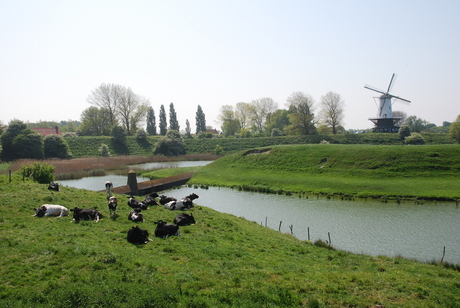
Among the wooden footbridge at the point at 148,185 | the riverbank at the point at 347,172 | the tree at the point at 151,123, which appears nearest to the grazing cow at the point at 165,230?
the wooden footbridge at the point at 148,185

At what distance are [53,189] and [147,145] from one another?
7251 cm

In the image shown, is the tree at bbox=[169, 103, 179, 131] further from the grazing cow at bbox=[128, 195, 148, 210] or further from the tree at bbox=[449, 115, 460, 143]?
the grazing cow at bbox=[128, 195, 148, 210]

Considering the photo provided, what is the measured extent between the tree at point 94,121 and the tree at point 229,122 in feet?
148

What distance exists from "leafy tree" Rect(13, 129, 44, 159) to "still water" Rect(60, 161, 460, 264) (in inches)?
1752

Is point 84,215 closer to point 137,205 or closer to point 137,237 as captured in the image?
point 137,237

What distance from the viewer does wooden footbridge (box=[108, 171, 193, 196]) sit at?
30669 millimetres

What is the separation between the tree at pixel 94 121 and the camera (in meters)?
106

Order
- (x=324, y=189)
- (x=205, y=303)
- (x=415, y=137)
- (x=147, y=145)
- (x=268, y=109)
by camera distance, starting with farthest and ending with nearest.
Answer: (x=268, y=109) → (x=147, y=145) → (x=415, y=137) → (x=324, y=189) → (x=205, y=303)

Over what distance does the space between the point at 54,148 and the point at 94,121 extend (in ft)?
126

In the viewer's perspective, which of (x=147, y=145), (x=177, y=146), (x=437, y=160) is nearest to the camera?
(x=437, y=160)

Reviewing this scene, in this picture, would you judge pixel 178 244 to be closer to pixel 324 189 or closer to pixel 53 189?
pixel 53 189

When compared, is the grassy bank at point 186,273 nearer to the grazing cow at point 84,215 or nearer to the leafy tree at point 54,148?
the grazing cow at point 84,215

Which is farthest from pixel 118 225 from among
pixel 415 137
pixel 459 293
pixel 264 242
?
pixel 415 137

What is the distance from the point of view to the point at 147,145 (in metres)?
91.2
